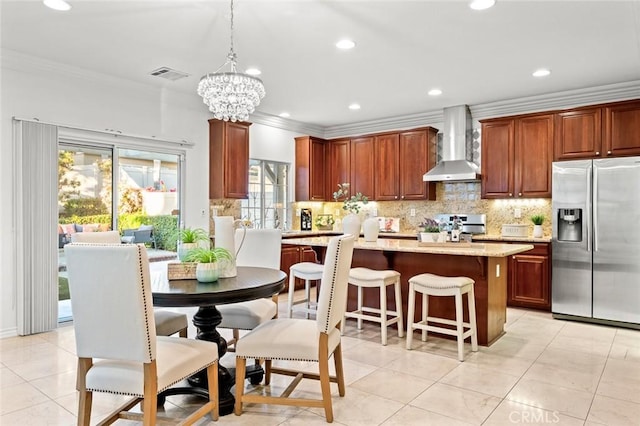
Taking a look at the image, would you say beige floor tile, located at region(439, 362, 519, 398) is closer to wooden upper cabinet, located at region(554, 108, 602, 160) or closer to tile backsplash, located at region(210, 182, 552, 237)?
tile backsplash, located at region(210, 182, 552, 237)

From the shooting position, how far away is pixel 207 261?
2.59m

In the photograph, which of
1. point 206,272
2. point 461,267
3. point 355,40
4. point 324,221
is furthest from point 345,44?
point 324,221

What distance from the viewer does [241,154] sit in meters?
5.95

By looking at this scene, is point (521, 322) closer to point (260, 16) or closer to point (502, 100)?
point (502, 100)

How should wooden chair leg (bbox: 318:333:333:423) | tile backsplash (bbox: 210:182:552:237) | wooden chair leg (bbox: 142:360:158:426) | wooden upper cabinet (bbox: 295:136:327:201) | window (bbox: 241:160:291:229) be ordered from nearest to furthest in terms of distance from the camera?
wooden chair leg (bbox: 142:360:158:426) < wooden chair leg (bbox: 318:333:333:423) < tile backsplash (bbox: 210:182:552:237) < window (bbox: 241:160:291:229) < wooden upper cabinet (bbox: 295:136:327:201)

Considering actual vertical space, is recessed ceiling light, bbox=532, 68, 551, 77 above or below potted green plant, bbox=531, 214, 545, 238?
above

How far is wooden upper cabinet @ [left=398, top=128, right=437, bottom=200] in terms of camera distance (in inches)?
252

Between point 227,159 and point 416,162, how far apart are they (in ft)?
9.34

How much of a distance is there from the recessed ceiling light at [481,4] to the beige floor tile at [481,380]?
273cm

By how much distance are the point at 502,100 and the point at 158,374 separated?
5.51 meters

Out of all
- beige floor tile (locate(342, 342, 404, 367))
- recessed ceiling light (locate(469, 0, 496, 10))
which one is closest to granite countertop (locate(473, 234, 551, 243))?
beige floor tile (locate(342, 342, 404, 367))

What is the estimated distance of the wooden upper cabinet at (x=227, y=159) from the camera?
5703mm

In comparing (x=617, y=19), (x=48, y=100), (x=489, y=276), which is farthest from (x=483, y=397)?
(x=48, y=100)

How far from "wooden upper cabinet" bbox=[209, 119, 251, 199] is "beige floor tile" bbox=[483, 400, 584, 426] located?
13.7 ft
